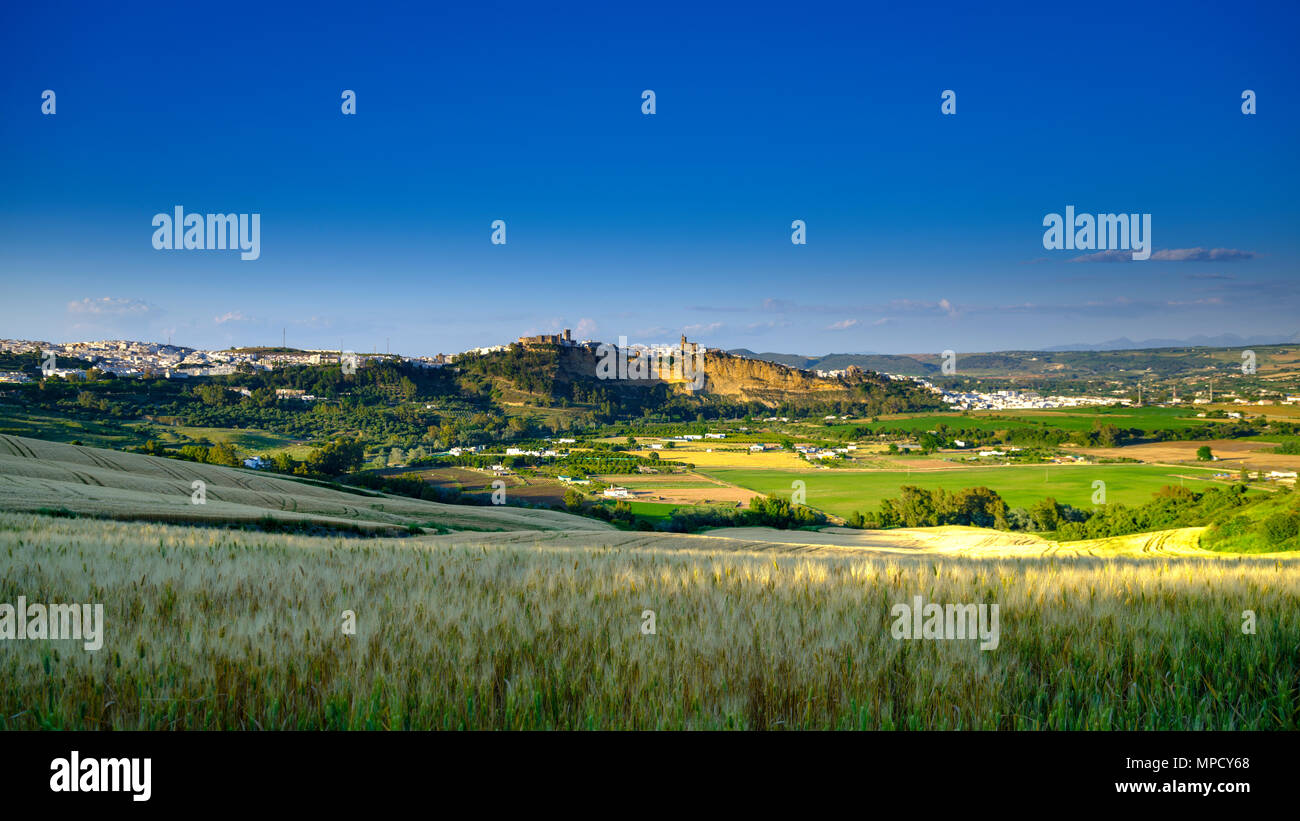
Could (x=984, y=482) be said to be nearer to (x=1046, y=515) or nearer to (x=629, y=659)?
(x=1046, y=515)

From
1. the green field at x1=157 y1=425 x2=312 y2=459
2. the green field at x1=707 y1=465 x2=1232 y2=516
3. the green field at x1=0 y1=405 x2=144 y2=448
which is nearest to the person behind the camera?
the green field at x1=0 y1=405 x2=144 y2=448

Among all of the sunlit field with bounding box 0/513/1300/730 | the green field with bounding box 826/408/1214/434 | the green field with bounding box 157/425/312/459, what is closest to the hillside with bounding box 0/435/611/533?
the sunlit field with bounding box 0/513/1300/730

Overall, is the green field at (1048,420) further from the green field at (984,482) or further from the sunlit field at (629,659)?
the sunlit field at (629,659)

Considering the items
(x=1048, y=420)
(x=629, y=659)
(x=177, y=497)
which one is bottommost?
(x=1048, y=420)

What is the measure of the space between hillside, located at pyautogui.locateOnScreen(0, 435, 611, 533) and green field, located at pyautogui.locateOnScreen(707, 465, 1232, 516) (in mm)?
57090

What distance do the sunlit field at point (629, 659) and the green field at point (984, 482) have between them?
83.0m

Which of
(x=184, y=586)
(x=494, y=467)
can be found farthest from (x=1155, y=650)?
(x=494, y=467)

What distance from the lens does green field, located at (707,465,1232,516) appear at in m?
84.6

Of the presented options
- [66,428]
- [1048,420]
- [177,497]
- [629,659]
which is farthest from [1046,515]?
[66,428]

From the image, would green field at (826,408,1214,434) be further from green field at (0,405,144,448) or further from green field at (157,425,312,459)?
green field at (0,405,144,448)

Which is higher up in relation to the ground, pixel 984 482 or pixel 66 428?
pixel 66 428

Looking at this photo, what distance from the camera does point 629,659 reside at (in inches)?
121

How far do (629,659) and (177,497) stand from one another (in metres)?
31.8
